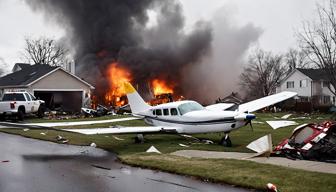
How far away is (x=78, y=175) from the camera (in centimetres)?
917

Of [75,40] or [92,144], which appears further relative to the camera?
[75,40]

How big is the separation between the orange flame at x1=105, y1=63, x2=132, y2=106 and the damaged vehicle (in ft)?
95.1

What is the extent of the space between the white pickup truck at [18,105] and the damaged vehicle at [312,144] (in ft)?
65.0

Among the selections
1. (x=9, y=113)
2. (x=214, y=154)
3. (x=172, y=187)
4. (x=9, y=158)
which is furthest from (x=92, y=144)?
(x=9, y=113)

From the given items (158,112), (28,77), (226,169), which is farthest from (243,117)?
(28,77)

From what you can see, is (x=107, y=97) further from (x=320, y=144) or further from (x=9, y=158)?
(x=320, y=144)

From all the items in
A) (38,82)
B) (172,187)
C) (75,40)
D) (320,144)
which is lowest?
(172,187)

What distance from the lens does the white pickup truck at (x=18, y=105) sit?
26.1 metres

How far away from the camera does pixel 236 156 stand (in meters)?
11.7

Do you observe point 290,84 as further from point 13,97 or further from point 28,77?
point 13,97

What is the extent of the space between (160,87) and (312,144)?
1217 inches

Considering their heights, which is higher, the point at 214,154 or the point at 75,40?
the point at 75,40

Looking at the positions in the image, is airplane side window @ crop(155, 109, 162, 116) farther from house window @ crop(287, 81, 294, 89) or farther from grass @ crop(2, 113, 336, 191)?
house window @ crop(287, 81, 294, 89)

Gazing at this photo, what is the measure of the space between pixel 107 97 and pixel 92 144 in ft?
83.4
